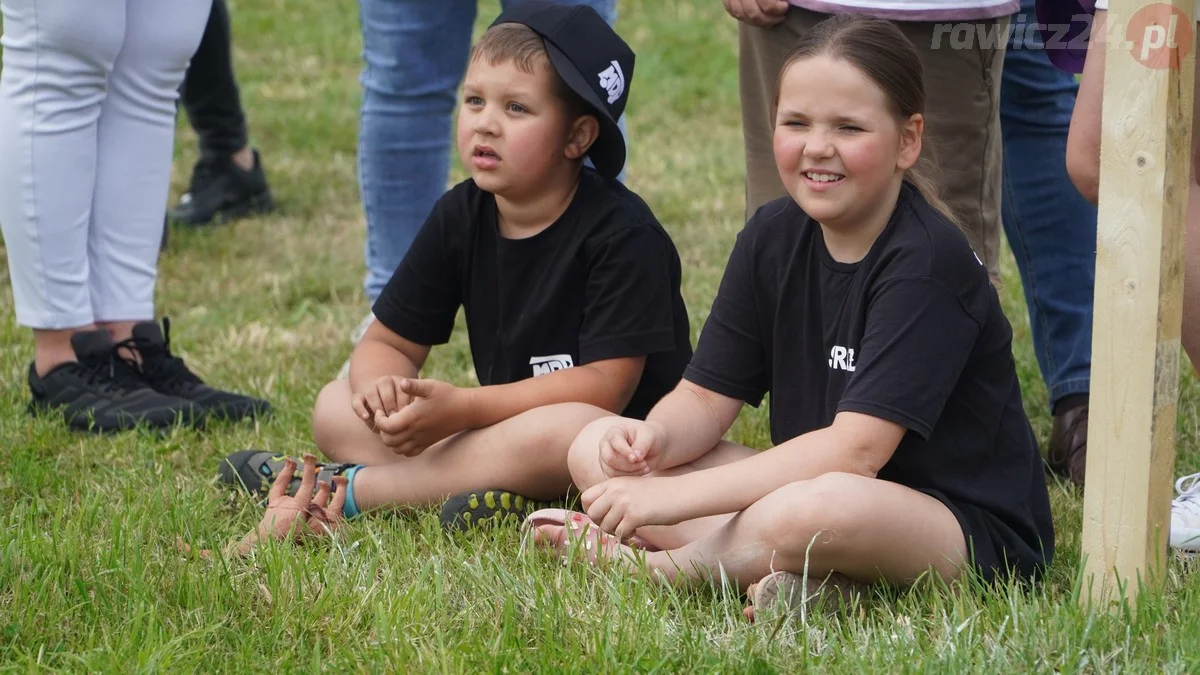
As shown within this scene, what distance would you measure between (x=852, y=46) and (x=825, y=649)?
95 centimetres

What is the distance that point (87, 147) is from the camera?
140 inches

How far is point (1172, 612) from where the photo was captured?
222 cm

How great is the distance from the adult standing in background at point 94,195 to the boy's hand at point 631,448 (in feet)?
4.55

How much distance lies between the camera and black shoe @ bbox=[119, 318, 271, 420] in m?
3.69

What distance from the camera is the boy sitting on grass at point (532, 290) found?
9.70 feet

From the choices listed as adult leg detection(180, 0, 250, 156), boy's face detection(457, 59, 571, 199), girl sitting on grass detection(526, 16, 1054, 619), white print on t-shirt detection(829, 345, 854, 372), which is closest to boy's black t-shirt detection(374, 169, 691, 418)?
boy's face detection(457, 59, 571, 199)

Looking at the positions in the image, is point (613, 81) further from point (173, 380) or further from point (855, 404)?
point (173, 380)

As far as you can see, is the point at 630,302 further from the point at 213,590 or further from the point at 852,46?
the point at 213,590

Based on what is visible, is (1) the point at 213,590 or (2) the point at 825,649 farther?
(1) the point at 213,590

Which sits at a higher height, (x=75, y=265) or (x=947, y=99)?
(x=947, y=99)

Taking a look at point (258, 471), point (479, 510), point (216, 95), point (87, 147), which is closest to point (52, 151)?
point (87, 147)

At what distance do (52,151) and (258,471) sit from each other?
3.21ft

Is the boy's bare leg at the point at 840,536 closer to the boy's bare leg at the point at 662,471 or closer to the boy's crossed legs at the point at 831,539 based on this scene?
the boy's crossed legs at the point at 831,539

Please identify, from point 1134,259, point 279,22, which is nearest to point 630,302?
point 1134,259
